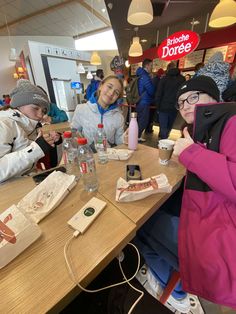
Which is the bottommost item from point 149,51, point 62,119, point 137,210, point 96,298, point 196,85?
point 96,298

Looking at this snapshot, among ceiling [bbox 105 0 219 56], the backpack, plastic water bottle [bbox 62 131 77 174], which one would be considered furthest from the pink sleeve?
ceiling [bbox 105 0 219 56]

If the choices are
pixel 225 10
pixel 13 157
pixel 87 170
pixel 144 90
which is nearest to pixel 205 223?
pixel 87 170

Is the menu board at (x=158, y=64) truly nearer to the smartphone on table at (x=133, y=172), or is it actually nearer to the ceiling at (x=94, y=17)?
the ceiling at (x=94, y=17)

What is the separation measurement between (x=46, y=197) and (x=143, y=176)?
0.50m

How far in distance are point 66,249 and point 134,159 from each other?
70 centimetres

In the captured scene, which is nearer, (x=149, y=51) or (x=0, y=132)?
(x=0, y=132)

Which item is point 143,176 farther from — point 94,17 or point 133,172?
point 94,17

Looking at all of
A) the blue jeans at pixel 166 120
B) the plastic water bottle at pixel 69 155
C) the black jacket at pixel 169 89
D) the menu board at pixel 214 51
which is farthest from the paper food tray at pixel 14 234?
the menu board at pixel 214 51

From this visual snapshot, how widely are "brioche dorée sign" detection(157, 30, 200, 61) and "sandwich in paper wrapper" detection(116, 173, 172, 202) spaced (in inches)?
A: 113

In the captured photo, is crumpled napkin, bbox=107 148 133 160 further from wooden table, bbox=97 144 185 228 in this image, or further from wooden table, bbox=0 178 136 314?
wooden table, bbox=0 178 136 314

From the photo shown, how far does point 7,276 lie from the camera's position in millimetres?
416

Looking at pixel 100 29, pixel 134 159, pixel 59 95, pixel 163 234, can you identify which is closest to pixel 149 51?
pixel 100 29

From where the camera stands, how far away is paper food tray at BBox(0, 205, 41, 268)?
1.42ft

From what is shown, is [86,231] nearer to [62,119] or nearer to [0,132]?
[0,132]
